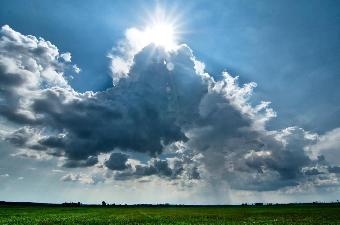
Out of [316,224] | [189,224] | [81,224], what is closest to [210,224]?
[189,224]

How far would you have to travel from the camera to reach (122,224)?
165 feet

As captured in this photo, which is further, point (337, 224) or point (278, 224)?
point (278, 224)

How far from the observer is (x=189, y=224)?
49938 mm

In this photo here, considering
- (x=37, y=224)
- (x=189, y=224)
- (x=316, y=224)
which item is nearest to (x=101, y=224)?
(x=37, y=224)

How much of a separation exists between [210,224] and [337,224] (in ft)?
49.2

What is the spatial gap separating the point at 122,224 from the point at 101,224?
2.86 m

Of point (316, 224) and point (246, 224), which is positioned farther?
point (246, 224)

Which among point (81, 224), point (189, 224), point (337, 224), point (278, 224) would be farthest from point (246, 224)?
point (81, 224)

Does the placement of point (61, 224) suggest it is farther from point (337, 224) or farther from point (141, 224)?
point (337, 224)

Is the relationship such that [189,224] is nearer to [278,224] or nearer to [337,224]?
[278,224]

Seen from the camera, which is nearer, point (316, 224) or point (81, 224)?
point (316, 224)

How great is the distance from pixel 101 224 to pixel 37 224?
26.9 feet

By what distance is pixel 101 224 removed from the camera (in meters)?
50.8

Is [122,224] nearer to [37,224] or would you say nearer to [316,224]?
[37,224]
